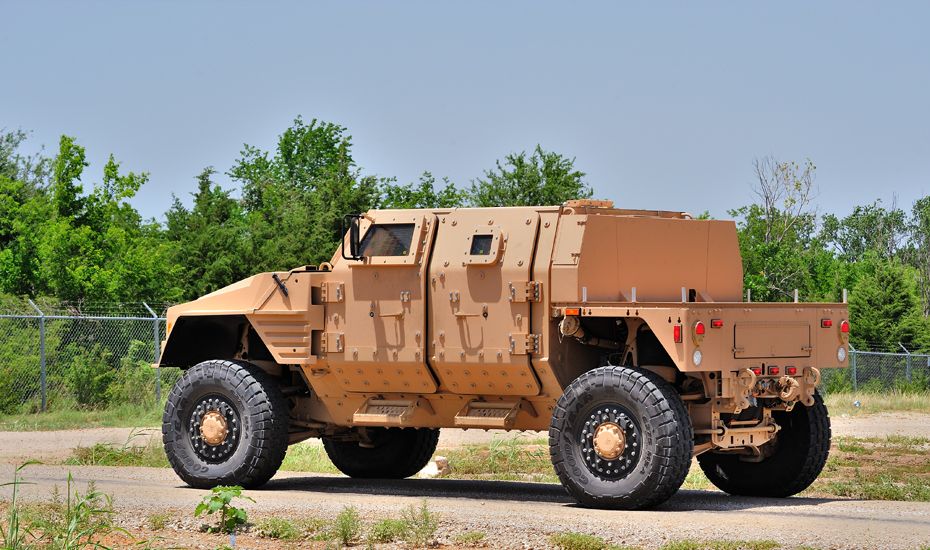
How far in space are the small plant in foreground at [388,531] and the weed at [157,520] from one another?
1.71 metres

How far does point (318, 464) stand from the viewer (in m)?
18.8

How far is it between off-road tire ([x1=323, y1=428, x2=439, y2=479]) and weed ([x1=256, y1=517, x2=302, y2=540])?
4.91m

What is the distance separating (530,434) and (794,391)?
1057cm

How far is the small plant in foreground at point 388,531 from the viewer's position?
10.9 meters

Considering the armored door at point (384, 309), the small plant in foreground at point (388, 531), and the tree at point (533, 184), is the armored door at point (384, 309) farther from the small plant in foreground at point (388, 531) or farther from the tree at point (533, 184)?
the tree at point (533, 184)

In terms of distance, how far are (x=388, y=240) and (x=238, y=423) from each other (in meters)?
2.33

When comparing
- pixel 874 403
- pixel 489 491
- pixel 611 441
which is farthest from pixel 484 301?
pixel 874 403

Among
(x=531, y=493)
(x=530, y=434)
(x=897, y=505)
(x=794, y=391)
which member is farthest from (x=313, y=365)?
(x=530, y=434)

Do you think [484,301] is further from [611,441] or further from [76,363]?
[76,363]

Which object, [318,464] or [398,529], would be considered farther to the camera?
[318,464]

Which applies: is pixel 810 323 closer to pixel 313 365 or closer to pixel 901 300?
pixel 313 365

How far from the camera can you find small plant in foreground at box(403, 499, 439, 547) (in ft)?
35.4

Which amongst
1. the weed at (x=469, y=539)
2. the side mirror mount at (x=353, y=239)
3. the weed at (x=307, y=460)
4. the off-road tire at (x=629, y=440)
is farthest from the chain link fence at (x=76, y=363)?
the weed at (x=469, y=539)

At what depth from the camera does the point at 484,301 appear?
1388 centimetres
